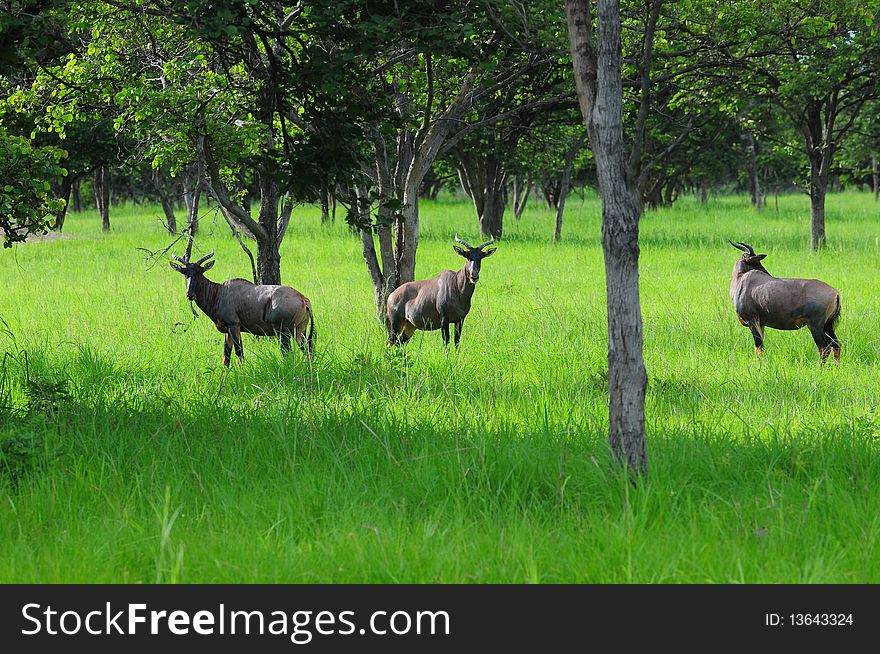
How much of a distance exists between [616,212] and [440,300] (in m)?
5.37

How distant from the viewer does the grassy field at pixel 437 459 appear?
4250 mm

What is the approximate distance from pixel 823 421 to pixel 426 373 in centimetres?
331

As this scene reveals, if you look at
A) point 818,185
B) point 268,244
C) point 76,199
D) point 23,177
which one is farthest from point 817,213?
point 76,199

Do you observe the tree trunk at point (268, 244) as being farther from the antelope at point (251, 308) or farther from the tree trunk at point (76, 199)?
the tree trunk at point (76, 199)

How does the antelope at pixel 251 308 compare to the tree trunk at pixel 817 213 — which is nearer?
the antelope at pixel 251 308

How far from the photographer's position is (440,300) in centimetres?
1026

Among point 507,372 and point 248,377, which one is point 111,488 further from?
point 507,372

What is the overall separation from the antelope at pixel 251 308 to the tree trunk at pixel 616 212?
492 centimetres

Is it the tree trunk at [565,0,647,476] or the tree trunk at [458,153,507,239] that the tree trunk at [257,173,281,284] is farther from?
the tree trunk at [458,153,507,239]

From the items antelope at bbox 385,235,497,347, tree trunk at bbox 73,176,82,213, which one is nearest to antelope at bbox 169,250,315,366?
antelope at bbox 385,235,497,347

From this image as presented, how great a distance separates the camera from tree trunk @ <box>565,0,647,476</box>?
4.98 m

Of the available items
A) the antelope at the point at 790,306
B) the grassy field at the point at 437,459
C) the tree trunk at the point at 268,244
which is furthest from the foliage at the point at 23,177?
the antelope at the point at 790,306

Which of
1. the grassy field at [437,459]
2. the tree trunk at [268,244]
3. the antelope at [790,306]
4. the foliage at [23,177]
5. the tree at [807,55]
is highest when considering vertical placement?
the tree at [807,55]

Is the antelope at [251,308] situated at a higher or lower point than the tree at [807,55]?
lower
